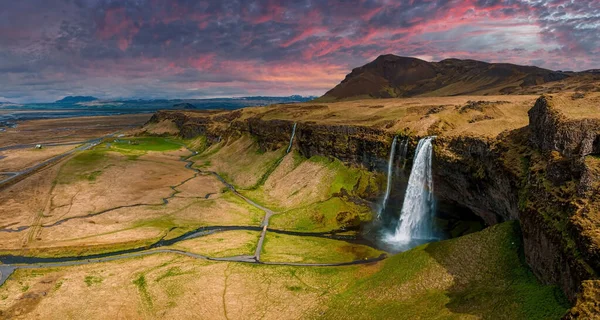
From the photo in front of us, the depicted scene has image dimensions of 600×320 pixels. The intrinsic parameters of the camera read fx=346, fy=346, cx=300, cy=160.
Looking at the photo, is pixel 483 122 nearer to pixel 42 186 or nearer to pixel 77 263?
pixel 77 263

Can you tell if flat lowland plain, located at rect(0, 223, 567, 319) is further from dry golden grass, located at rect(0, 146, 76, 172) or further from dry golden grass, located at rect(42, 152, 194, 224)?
dry golden grass, located at rect(0, 146, 76, 172)

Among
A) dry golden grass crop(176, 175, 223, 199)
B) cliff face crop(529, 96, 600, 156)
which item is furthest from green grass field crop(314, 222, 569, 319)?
dry golden grass crop(176, 175, 223, 199)

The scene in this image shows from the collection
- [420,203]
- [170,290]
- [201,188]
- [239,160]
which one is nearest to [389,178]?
[420,203]

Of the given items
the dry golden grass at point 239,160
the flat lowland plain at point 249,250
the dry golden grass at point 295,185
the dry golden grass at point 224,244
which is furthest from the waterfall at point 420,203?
the dry golden grass at point 239,160

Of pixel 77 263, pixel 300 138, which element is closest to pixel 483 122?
pixel 300 138

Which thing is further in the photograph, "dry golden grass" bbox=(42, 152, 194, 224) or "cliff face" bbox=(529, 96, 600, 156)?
"dry golden grass" bbox=(42, 152, 194, 224)

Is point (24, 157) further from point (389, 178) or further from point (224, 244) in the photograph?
point (389, 178)

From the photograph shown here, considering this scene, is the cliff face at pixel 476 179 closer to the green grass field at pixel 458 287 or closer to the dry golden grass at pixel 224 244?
the green grass field at pixel 458 287
